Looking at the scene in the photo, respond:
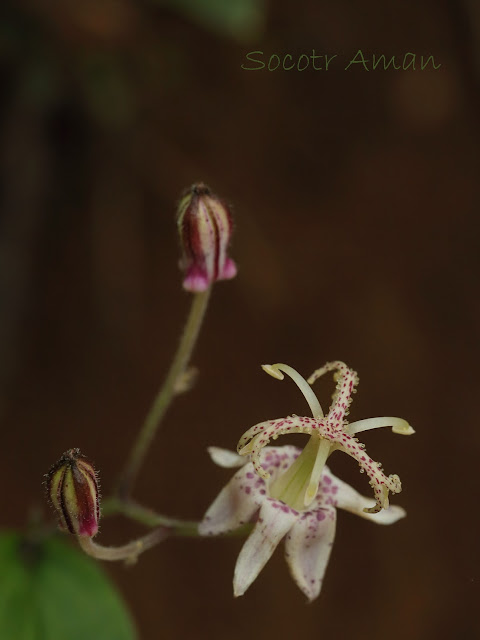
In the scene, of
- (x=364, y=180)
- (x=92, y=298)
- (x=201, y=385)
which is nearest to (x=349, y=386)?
(x=201, y=385)

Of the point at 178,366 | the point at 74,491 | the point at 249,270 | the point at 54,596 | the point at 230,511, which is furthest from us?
the point at 249,270

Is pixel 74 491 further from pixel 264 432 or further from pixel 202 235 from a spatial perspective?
pixel 202 235

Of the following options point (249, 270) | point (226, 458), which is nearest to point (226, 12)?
point (249, 270)

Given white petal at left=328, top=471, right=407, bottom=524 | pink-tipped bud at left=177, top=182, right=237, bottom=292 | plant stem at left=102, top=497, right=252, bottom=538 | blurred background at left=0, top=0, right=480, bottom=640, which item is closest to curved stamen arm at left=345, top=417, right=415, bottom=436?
white petal at left=328, top=471, right=407, bottom=524

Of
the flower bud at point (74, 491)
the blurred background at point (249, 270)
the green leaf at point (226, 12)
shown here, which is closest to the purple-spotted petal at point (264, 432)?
the flower bud at point (74, 491)

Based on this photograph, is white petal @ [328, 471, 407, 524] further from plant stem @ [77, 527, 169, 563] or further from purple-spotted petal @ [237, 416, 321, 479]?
plant stem @ [77, 527, 169, 563]

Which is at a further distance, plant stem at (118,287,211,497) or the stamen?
plant stem at (118,287,211,497)
